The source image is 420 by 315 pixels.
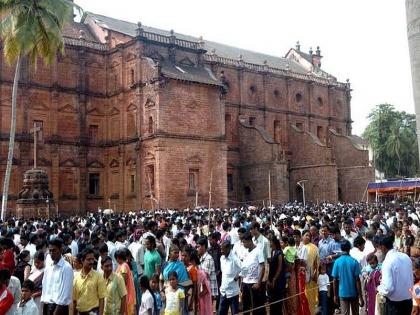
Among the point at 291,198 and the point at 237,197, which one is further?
the point at 291,198

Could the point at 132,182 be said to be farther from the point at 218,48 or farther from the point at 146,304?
the point at 146,304

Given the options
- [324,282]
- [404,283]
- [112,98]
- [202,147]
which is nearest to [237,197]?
[202,147]

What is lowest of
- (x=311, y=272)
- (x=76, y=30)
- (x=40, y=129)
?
(x=311, y=272)

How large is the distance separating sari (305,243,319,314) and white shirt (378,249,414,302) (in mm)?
2928

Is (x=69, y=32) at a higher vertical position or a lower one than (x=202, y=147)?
higher

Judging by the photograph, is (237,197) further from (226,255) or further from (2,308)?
(2,308)

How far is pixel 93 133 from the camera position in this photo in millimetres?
40938

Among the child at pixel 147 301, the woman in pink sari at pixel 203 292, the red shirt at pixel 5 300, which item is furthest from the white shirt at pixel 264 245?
the red shirt at pixel 5 300

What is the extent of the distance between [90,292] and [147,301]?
847mm

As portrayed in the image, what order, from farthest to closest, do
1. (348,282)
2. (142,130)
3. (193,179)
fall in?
(142,130) < (193,179) < (348,282)

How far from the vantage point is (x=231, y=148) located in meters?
46.4

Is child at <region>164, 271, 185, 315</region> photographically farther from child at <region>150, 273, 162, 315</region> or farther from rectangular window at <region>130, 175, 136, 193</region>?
rectangular window at <region>130, 175, 136, 193</region>

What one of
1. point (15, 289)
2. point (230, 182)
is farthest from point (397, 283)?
point (230, 182)

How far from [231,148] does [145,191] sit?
1191cm
